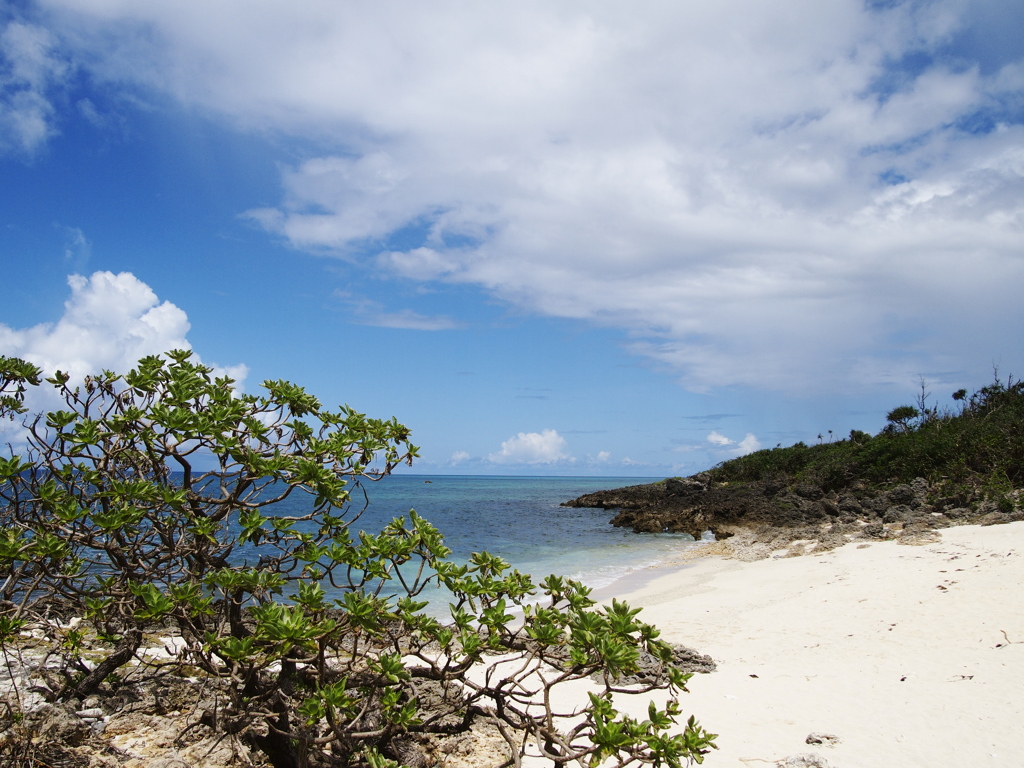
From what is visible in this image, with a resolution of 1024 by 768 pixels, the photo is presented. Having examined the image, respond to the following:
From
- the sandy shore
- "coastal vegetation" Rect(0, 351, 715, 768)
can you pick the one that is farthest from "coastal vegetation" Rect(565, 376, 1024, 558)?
"coastal vegetation" Rect(0, 351, 715, 768)

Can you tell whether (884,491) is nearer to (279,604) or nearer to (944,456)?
(944,456)

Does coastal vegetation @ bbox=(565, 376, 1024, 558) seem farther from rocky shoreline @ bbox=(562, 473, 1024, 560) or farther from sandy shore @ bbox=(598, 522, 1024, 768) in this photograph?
sandy shore @ bbox=(598, 522, 1024, 768)

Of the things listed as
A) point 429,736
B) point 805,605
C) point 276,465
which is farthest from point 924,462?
point 276,465

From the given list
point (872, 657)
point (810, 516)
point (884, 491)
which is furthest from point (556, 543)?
point (872, 657)

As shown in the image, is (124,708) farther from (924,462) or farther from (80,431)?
(924,462)

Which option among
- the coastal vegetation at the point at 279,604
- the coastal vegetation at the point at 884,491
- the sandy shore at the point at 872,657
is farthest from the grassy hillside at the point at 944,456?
the coastal vegetation at the point at 279,604

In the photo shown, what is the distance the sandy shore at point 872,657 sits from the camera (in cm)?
510

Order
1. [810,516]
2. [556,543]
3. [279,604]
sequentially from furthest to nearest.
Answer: [556,543] < [810,516] < [279,604]

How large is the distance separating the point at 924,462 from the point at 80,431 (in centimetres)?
2700

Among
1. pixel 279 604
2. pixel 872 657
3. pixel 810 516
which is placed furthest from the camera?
pixel 810 516

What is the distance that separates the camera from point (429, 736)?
188 inches

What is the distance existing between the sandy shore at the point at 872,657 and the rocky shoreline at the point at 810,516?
11.0ft

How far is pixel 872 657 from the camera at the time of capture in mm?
7254

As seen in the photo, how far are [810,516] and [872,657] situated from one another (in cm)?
1593
